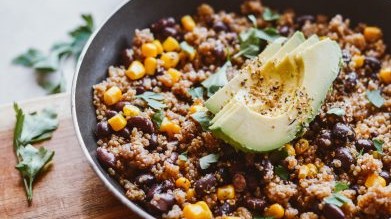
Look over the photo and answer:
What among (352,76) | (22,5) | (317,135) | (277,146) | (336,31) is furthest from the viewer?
(22,5)

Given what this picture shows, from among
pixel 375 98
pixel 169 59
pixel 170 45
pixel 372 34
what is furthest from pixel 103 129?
pixel 372 34

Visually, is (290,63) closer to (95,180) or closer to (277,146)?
(277,146)

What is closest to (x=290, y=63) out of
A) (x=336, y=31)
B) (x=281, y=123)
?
(x=281, y=123)

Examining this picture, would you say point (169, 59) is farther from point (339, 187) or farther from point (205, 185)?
point (339, 187)

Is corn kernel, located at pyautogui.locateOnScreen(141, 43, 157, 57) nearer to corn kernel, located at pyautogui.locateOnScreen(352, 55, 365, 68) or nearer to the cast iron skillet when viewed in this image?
the cast iron skillet

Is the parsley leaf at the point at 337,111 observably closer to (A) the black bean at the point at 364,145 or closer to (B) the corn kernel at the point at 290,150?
(A) the black bean at the point at 364,145

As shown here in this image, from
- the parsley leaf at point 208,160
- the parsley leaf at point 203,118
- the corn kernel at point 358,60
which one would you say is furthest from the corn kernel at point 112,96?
the corn kernel at point 358,60

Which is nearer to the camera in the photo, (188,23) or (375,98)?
(375,98)
